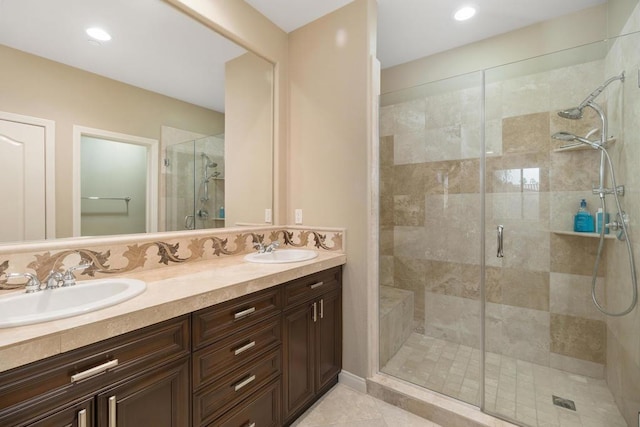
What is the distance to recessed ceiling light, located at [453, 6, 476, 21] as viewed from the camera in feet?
6.70

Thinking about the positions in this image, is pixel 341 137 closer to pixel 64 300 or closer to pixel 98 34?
pixel 98 34

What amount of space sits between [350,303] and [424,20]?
224 centimetres

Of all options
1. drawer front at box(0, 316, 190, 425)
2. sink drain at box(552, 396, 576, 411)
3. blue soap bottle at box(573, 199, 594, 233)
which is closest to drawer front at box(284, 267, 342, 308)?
drawer front at box(0, 316, 190, 425)

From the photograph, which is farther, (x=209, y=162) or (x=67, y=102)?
(x=209, y=162)

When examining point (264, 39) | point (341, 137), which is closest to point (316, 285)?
point (341, 137)

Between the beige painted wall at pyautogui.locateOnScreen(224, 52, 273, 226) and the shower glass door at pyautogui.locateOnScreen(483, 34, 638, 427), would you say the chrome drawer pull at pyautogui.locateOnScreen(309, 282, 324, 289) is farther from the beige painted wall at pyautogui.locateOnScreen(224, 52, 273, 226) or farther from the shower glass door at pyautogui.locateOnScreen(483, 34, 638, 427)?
the shower glass door at pyautogui.locateOnScreen(483, 34, 638, 427)

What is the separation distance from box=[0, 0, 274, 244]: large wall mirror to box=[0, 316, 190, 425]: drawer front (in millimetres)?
753

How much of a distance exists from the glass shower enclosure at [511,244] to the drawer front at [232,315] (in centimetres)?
95

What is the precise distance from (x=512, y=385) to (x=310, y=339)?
4.41 feet

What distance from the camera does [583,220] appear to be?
70.8 inches

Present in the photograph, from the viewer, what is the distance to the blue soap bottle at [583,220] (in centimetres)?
177

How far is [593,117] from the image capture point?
1.73 meters

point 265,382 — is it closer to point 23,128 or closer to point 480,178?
point 23,128

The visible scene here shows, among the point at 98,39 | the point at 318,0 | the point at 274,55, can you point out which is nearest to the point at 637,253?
the point at 318,0
